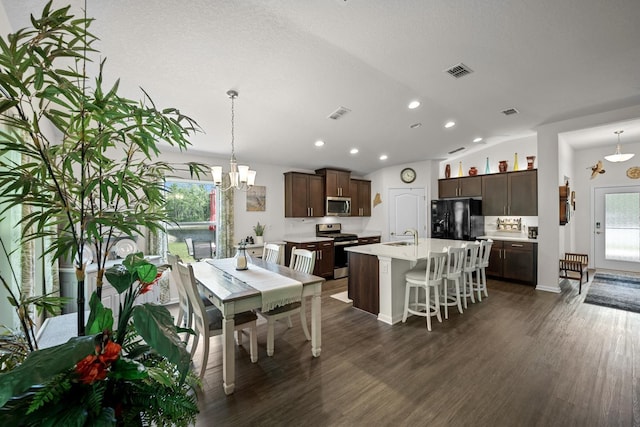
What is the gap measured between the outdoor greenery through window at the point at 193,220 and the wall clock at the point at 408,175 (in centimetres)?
448

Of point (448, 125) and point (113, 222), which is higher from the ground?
point (448, 125)

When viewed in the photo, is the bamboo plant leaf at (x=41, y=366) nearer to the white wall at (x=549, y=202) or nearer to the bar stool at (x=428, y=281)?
the bar stool at (x=428, y=281)

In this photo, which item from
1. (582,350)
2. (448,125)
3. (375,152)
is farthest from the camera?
(375,152)

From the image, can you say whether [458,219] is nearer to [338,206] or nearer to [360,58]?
[338,206]

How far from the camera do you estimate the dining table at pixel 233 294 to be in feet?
6.63

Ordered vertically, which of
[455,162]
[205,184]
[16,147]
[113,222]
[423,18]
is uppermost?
[423,18]

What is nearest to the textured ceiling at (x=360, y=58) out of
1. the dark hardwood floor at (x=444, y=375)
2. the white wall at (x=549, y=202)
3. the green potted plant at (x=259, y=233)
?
the white wall at (x=549, y=202)

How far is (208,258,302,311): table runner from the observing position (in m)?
2.14

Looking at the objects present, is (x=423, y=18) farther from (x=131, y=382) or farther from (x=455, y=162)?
(x=455, y=162)

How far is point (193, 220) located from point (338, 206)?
315 centimetres

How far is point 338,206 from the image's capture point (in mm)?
6102

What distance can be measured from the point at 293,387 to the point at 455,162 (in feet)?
20.7

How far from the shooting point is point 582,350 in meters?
2.59

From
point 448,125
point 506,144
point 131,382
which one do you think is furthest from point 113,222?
point 506,144
